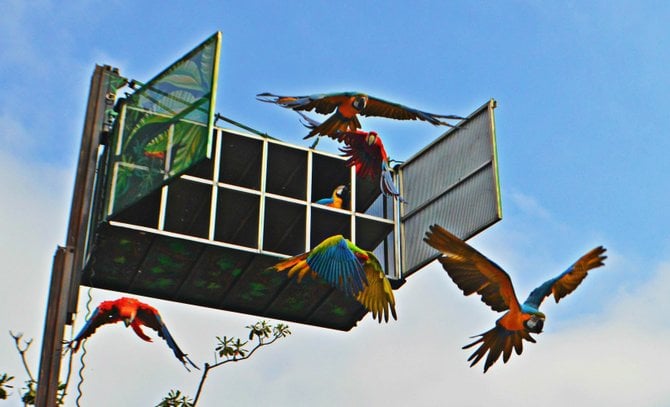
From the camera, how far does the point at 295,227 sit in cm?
1316

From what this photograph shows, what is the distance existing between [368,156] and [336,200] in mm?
656

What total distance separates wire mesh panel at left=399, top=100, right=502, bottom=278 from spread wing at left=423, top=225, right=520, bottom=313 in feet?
6.10

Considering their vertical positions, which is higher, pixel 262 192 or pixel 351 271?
pixel 262 192

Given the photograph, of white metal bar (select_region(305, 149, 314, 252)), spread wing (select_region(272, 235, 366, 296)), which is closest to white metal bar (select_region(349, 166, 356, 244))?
white metal bar (select_region(305, 149, 314, 252))

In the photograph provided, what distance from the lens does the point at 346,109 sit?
1270 cm

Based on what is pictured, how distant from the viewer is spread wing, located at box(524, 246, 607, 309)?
9789mm

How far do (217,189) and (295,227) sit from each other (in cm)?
108

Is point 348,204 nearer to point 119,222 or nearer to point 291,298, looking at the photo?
point 291,298

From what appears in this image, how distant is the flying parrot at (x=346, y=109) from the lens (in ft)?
40.7

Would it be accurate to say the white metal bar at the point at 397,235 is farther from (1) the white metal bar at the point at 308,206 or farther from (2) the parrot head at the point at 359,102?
(2) the parrot head at the point at 359,102

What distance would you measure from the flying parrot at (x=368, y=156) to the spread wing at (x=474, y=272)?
2.61 m

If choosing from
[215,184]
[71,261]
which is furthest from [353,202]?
[71,261]

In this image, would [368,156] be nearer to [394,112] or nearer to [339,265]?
[394,112]

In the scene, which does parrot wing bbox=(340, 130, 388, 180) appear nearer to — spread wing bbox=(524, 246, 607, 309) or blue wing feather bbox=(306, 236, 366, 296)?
blue wing feather bbox=(306, 236, 366, 296)
